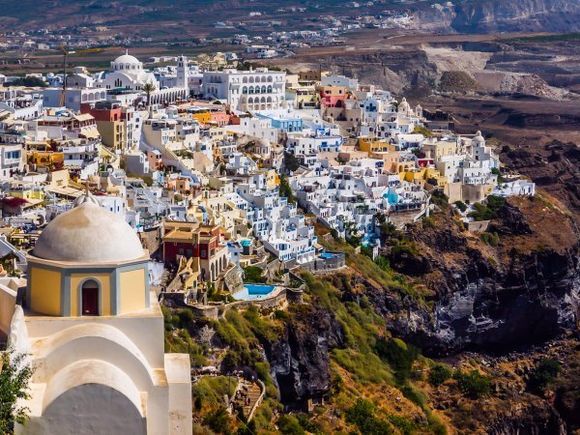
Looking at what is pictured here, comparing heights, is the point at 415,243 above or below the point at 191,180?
below

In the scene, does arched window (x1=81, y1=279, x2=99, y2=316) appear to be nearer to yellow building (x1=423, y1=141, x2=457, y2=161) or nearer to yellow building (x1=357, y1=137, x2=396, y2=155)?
yellow building (x1=357, y1=137, x2=396, y2=155)

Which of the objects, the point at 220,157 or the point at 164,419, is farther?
the point at 220,157

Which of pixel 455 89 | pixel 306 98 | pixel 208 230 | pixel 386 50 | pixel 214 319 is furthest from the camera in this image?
pixel 386 50

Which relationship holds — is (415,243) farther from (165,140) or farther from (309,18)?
(309,18)

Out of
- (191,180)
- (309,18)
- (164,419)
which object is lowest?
(309,18)

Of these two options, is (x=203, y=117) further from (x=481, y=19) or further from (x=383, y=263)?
(x=481, y=19)

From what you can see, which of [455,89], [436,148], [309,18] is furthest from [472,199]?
[309,18]

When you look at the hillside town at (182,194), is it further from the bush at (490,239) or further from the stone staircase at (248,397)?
the bush at (490,239)

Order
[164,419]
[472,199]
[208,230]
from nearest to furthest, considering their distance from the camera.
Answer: [164,419] < [208,230] < [472,199]
